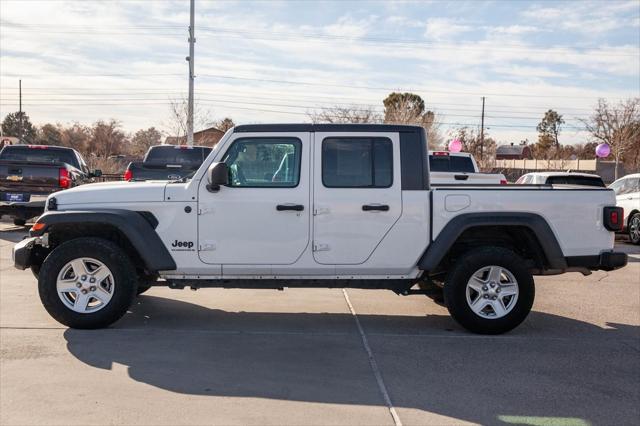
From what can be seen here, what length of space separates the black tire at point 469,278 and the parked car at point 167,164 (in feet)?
23.0

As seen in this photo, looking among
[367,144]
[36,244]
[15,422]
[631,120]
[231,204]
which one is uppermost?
[631,120]

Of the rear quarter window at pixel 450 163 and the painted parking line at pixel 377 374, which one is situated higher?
the rear quarter window at pixel 450 163

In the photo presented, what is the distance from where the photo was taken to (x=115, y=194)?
6223 mm

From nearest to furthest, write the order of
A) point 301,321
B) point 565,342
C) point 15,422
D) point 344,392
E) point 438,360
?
point 15,422
point 344,392
point 438,360
point 565,342
point 301,321

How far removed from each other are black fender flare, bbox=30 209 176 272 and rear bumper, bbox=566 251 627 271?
4.00m

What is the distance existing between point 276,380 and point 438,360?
4.83ft

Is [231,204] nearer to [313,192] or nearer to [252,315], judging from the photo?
[313,192]

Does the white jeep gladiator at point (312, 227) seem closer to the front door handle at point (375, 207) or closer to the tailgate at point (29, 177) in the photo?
the front door handle at point (375, 207)

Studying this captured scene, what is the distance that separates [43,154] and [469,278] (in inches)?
495

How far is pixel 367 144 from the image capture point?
21.0ft

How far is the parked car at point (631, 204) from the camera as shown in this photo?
14414 mm

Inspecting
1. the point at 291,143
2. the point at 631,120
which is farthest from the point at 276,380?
the point at 631,120

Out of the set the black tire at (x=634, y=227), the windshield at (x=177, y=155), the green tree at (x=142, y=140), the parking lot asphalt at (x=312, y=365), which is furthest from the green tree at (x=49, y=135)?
the parking lot asphalt at (x=312, y=365)

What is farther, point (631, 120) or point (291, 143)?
point (631, 120)
